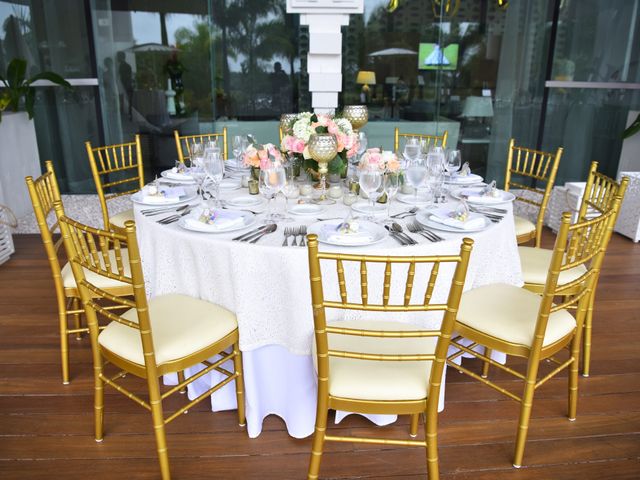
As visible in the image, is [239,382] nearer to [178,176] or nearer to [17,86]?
[178,176]

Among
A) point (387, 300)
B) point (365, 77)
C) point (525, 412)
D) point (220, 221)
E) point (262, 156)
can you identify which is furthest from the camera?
point (365, 77)

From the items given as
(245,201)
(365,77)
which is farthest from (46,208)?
(365,77)

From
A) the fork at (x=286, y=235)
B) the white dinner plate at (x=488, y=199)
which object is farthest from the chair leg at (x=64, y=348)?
the white dinner plate at (x=488, y=199)

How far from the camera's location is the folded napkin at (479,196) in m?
2.28

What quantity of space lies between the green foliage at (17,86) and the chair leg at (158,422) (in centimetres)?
356

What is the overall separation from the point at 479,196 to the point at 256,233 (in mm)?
1101

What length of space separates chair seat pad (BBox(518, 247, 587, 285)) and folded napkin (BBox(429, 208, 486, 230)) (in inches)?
17.7

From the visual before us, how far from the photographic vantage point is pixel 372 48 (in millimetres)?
4805

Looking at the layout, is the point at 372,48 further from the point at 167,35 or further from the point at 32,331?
the point at 32,331

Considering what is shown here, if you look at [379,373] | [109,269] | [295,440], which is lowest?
[295,440]

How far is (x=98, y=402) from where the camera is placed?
1.89 meters

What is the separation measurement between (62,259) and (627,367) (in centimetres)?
371

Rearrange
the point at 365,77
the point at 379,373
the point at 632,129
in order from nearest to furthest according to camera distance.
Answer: the point at 379,373 → the point at 632,129 → the point at 365,77

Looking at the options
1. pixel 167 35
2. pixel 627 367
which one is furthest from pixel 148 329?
pixel 167 35
